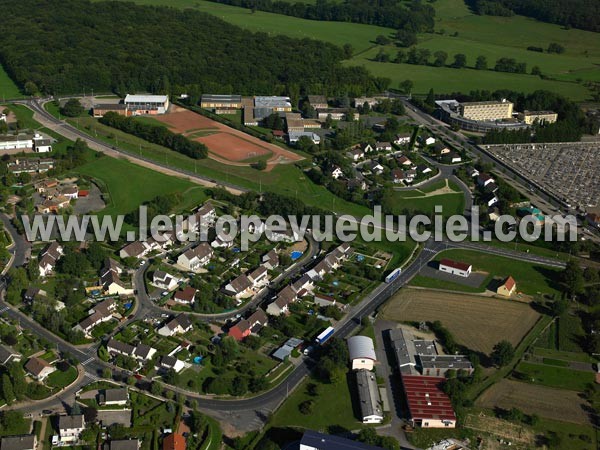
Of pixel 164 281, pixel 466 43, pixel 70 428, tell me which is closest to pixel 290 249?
pixel 164 281

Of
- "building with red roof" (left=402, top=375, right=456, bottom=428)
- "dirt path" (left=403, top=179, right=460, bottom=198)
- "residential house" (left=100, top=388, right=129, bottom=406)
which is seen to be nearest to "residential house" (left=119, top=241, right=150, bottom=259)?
"residential house" (left=100, top=388, right=129, bottom=406)

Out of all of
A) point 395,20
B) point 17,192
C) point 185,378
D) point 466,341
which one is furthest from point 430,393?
point 395,20

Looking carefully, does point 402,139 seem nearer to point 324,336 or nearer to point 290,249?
point 290,249

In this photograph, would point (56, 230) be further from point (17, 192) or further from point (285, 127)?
point (285, 127)

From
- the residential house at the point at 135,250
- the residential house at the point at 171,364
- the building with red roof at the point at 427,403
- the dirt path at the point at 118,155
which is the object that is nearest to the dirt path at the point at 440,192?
the dirt path at the point at 118,155

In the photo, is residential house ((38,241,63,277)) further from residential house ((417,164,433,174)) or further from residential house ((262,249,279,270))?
residential house ((417,164,433,174))

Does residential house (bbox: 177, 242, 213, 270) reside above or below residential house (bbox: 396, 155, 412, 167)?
below

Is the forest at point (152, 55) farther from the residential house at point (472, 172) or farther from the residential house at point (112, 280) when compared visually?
the residential house at point (112, 280)
